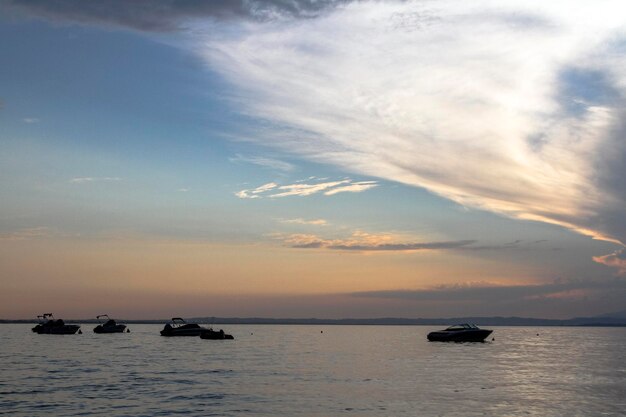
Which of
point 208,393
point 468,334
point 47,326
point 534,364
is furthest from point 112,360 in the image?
point 47,326

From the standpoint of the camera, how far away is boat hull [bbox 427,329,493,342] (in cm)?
15025

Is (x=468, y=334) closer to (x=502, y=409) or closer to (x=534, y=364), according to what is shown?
(x=534, y=364)

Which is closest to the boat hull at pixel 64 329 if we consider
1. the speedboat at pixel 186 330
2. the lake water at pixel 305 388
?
the speedboat at pixel 186 330

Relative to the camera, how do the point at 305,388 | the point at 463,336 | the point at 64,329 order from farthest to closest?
the point at 64,329
the point at 463,336
the point at 305,388

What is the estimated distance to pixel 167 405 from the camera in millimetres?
48250

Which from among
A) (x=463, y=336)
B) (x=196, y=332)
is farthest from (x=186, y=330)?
(x=463, y=336)

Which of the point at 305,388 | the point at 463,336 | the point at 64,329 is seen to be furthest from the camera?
the point at 64,329

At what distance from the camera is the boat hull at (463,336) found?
150250 millimetres

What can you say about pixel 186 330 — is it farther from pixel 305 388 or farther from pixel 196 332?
pixel 305 388

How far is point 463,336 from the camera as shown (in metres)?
152

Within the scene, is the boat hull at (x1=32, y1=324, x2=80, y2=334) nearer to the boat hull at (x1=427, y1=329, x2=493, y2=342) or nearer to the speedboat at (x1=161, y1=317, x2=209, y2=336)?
the speedboat at (x1=161, y1=317, x2=209, y2=336)

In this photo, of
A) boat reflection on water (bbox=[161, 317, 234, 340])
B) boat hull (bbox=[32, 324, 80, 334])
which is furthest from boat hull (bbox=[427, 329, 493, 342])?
boat hull (bbox=[32, 324, 80, 334])

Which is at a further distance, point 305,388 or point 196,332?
point 196,332

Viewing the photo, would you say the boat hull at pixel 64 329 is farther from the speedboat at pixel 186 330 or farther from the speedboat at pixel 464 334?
the speedboat at pixel 464 334
